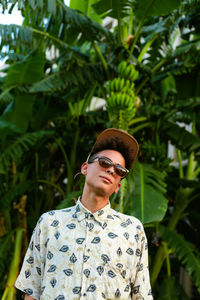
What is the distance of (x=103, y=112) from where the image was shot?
596 cm

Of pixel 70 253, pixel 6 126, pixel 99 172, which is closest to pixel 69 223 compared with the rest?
pixel 70 253

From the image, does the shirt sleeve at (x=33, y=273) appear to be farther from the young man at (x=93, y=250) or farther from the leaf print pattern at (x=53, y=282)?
the leaf print pattern at (x=53, y=282)

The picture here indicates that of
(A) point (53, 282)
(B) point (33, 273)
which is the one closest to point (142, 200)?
(B) point (33, 273)

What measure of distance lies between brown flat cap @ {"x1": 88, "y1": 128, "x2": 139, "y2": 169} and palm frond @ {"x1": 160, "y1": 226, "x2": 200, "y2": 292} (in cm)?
310

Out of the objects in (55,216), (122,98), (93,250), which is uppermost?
(122,98)

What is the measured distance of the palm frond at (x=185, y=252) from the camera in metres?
4.61

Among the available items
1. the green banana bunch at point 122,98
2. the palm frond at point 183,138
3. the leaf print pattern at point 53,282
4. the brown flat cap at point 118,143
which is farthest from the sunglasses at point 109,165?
the palm frond at point 183,138

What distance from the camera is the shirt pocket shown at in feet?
5.32

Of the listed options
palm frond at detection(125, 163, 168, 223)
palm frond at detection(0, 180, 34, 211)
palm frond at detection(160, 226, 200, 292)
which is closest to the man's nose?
palm frond at detection(125, 163, 168, 223)

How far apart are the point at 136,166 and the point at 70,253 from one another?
2.70 m

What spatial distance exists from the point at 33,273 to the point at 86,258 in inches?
11.3

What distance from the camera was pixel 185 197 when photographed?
5527 mm

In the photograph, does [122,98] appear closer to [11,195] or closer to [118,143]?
[11,195]

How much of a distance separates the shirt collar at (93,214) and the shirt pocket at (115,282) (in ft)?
0.65
